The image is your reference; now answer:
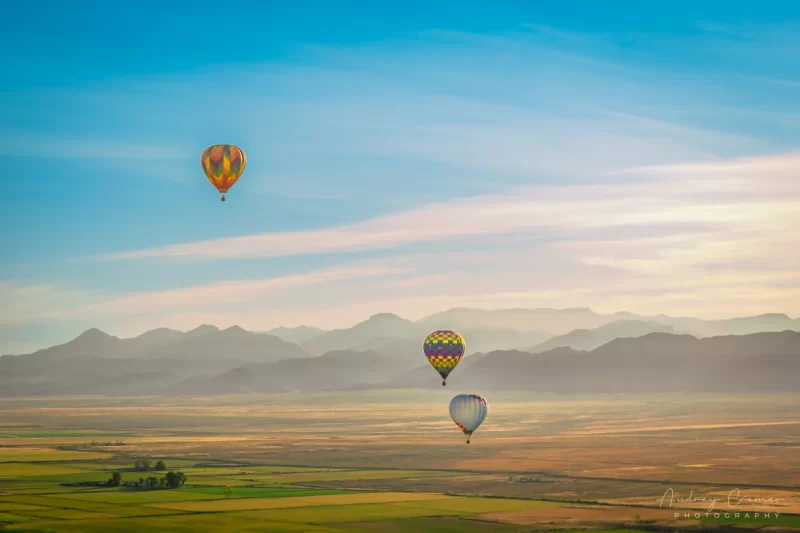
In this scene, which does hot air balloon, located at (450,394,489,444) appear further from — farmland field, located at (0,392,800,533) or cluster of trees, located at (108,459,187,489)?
cluster of trees, located at (108,459,187,489)

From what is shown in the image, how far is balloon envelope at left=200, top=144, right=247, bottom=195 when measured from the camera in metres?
88.3

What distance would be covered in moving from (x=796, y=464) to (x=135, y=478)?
178ft

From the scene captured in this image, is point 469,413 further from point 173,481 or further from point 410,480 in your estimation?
point 173,481

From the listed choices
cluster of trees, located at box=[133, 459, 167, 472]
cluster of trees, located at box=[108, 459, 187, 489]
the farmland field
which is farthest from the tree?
cluster of trees, located at box=[133, 459, 167, 472]

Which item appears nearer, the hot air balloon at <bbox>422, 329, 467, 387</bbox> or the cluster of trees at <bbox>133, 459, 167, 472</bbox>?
the hot air balloon at <bbox>422, 329, 467, 387</bbox>

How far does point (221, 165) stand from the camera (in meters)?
88.4

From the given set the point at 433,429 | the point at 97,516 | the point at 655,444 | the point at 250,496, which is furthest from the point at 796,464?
the point at 433,429

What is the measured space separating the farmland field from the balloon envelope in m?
21.4

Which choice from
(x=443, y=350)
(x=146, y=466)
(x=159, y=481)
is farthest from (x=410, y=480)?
(x=146, y=466)

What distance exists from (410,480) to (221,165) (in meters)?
27.0

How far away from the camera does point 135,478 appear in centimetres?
9319

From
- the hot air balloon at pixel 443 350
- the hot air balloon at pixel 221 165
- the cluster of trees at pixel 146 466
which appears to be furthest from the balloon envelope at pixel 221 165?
the cluster of trees at pixel 146 466

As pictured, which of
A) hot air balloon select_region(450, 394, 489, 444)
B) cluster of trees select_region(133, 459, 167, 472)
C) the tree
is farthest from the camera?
cluster of trees select_region(133, 459, 167, 472)

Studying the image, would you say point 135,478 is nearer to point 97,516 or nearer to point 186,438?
point 97,516
